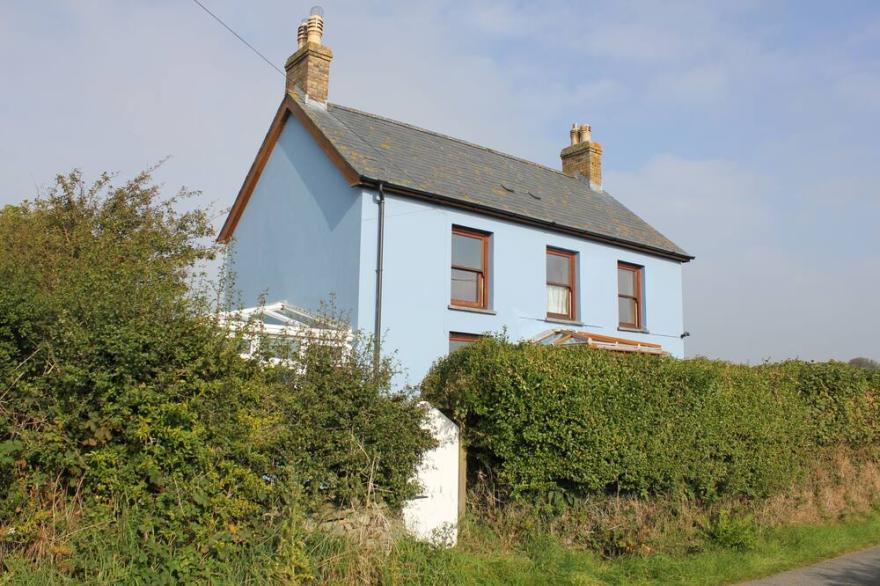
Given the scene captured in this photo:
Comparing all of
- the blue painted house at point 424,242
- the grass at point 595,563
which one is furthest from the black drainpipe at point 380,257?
the grass at point 595,563

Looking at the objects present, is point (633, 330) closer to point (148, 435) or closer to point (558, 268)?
point (558, 268)

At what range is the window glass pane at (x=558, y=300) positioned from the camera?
56.1ft

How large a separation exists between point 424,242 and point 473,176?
3565 mm

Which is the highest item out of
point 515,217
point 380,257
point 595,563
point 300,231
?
point 515,217

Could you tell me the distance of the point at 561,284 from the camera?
17328 millimetres

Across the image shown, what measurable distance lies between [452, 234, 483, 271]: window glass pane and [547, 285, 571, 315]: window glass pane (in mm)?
2269

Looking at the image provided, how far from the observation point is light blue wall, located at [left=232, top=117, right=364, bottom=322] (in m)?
14.1

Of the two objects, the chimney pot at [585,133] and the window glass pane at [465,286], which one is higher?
the chimney pot at [585,133]

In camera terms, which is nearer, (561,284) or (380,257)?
(380,257)

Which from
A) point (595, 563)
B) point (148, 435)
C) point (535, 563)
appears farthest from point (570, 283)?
point (148, 435)

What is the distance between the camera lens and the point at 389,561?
6496 mm

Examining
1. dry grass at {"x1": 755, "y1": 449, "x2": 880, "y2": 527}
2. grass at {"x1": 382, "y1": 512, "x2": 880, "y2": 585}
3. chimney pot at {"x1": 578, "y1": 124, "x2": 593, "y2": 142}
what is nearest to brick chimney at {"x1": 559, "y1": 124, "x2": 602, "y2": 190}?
chimney pot at {"x1": 578, "y1": 124, "x2": 593, "y2": 142}

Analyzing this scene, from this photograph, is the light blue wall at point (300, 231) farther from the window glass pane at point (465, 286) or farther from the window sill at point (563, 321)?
the window sill at point (563, 321)

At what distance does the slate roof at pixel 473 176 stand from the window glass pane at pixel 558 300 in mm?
1518
